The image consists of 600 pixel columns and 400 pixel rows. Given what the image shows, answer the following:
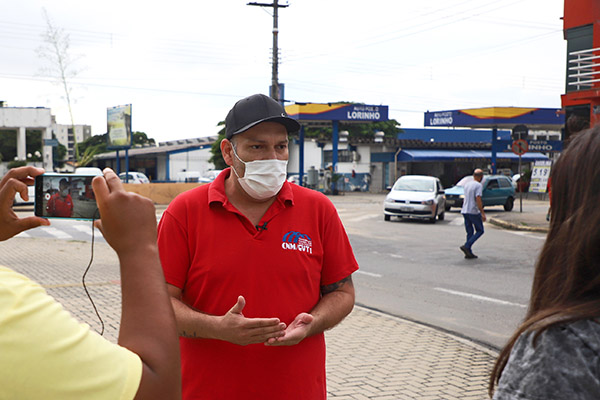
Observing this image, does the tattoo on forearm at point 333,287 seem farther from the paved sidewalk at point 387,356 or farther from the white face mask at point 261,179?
the paved sidewalk at point 387,356

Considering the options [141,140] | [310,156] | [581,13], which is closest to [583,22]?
[581,13]

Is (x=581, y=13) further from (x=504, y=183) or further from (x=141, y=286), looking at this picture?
(x=141, y=286)

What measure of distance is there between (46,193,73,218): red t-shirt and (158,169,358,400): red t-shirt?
0.87 meters

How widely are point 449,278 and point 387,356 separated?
17.6ft

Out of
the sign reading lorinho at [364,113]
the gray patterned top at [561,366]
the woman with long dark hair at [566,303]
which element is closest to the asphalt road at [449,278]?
the woman with long dark hair at [566,303]

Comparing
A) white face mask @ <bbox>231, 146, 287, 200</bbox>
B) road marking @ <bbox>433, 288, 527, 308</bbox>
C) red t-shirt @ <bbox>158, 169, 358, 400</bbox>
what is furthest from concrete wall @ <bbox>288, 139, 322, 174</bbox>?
red t-shirt @ <bbox>158, 169, 358, 400</bbox>

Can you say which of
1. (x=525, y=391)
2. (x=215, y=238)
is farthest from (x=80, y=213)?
(x=525, y=391)

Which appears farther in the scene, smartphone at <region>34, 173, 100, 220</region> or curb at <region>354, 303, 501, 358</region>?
curb at <region>354, 303, 501, 358</region>

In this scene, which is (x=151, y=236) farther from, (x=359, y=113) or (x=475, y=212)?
(x=359, y=113)

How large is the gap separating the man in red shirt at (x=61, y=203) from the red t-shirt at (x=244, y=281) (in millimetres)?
875

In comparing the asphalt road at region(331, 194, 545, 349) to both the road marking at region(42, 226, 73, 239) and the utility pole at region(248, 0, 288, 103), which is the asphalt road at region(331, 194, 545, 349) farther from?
the utility pole at region(248, 0, 288, 103)

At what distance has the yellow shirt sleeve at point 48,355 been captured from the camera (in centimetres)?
109

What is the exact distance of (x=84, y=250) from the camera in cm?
1605

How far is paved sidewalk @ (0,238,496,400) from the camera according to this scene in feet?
17.8
